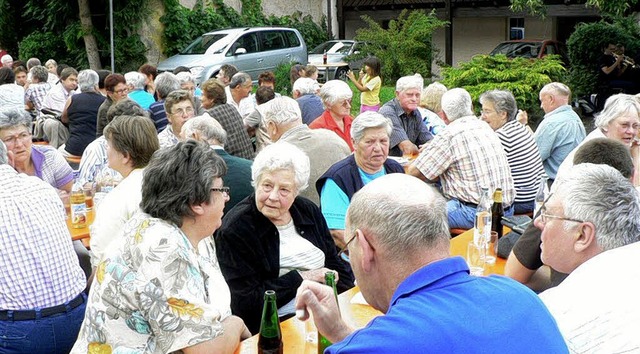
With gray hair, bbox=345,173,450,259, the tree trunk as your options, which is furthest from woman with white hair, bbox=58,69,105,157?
the tree trunk

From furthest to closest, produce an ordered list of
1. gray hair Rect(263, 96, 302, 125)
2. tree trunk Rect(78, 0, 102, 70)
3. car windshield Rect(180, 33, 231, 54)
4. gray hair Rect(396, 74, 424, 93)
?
tree trunk Rect(78, 0, 102, 70) → car windshield Rect(180, 33, 231, 54) → gray hair Rect(396, 74, 424, 93) → gray hair Rect(263, 96, 302, 125)

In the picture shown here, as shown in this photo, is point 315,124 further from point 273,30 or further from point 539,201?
point 273,30

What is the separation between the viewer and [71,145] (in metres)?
8.01

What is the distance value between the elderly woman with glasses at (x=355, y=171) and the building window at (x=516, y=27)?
1856cm

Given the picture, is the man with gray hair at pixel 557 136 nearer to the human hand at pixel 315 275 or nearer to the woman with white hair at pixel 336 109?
the woman with white hair at pixel 336 109

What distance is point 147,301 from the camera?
2430mm

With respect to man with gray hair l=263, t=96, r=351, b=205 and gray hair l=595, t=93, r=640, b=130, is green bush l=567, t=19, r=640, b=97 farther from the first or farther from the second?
man with gray hair l=263, t=96, r=351, b=205

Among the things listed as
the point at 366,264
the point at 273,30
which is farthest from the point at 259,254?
the point at 273,30

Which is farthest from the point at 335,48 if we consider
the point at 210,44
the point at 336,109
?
the point at 336,109

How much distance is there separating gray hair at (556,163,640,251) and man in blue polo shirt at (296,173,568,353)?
84cm

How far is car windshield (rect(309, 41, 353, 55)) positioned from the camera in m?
21.3

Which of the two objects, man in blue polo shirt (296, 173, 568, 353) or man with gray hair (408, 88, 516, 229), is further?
man with gray hair (408, 88, 516, 229)

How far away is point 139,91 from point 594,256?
685 cm

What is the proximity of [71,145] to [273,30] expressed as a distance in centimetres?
1061
